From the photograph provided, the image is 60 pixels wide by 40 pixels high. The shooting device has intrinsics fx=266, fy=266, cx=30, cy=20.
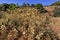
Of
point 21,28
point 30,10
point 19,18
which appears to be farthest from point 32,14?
point 21,28

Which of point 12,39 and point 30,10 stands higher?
point 30,10

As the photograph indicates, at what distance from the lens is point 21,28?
11133 millimetres

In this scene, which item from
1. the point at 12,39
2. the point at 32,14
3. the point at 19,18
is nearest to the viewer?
the point at 12,39

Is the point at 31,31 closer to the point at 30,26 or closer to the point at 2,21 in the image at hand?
the point at 30,26

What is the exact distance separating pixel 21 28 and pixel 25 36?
1.40 ft

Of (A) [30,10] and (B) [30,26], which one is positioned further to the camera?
(A) [30,10]

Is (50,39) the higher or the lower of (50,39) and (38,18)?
the lower

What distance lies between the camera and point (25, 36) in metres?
10.9

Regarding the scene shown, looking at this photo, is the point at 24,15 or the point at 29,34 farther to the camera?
the point at 24,15

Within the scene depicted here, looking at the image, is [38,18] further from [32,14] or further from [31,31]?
[31,31]

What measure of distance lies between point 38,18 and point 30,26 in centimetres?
143

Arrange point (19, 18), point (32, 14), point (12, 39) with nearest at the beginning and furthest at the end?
point (12, 39)
point (19, 18)
point (32, 14)

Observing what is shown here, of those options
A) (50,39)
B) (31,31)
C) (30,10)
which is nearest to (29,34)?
(31,31)

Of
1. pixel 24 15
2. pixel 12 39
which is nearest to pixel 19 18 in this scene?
pixel 24 15
